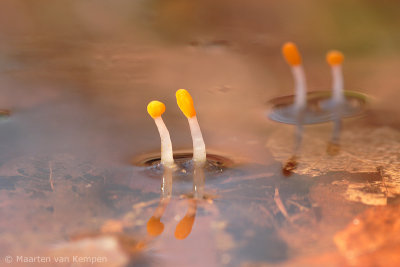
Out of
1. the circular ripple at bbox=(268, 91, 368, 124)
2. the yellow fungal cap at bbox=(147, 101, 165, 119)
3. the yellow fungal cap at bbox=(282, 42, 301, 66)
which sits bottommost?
the yellow fungal cap at bbox=(147, 101, 165, 119)

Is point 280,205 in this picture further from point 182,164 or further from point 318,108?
point 318,108

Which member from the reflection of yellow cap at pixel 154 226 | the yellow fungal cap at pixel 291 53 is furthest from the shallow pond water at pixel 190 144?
the yellow fungal cap at pixel 291 53

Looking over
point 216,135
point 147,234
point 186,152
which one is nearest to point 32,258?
point 147,234

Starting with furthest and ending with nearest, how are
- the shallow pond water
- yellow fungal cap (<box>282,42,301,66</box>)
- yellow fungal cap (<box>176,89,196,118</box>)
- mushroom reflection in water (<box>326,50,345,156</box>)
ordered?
yellow fungal cap (<box>282,42,301,66</box>) → mushroom reflection in water (<box>326,50,345,156</box>) → yellow fungal cap (<box>176,89,196,118</box>) → the shallow pond water

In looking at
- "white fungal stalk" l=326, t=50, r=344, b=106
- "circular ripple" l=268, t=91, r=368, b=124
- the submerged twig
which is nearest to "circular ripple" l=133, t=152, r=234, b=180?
the submerged twig

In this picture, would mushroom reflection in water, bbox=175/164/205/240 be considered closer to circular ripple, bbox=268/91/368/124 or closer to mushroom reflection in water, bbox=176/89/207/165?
mushroom reflection in water, bbox=176/89/207/165

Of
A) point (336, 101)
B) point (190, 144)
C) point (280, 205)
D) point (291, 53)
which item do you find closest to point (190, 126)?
point (190, 144)

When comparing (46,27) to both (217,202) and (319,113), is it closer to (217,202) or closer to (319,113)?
(319,113)
